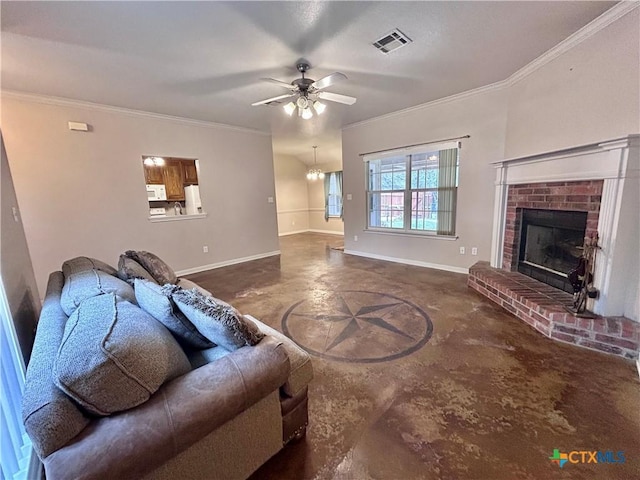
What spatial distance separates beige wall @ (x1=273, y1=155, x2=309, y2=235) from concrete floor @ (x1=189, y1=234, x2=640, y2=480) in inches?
251

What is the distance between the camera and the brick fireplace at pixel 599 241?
2078 mm

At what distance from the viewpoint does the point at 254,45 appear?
2.45 meters

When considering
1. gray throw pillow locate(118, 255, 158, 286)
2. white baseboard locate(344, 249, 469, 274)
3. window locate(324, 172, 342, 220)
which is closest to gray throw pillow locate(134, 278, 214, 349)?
gray throw pillow locate(118, 255, 158, 286)

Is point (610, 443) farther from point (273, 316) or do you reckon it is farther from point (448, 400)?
point (273, 316)

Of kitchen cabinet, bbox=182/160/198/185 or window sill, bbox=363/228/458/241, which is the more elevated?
kitchen cabinet, bbox=182/160/198/185

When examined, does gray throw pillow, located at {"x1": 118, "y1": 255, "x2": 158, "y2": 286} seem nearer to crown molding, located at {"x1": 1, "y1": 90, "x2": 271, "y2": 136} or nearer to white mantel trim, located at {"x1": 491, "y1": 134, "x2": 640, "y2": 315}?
crown molding, located at {"x1": 1, "y1": 90, "x2": 271, "y2": 136}

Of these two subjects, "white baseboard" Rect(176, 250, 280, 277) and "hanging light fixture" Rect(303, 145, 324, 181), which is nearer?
"white baseboard" Rect(176, 250, 280, 277)

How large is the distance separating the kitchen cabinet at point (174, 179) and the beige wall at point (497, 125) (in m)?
3.85

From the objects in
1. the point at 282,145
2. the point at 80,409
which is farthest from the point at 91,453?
the point at 282,145

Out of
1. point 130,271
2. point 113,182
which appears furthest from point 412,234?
point 113,182

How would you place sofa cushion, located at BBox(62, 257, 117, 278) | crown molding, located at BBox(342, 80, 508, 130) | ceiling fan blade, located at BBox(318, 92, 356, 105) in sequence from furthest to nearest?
crown molding, located at BBox(342, 80, 508, 130), ceiling fan blade, located at BBox(318, 92, 356, 105), sofa cushion, located at BBox(62, 257, 117, 278)

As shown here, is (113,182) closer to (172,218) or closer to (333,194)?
(172,218)

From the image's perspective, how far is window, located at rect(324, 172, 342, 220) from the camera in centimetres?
876

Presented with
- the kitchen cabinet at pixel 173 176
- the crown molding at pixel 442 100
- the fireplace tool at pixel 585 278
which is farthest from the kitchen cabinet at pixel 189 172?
the fireplace tool at pixel 585 278
